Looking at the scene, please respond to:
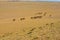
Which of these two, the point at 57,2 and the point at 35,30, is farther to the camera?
the point at 57,2

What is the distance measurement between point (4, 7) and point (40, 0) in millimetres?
242

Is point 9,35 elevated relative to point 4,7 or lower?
lower

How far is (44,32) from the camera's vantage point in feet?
2.13

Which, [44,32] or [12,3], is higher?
[12,3]

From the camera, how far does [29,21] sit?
0.68 meters

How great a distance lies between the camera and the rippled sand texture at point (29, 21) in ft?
2.06

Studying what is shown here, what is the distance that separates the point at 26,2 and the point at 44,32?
0.23 metres

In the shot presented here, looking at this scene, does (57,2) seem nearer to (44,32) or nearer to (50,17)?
(50,17)

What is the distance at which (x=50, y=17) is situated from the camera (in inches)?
28.5

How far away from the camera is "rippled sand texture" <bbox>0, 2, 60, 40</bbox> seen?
63 centimetres

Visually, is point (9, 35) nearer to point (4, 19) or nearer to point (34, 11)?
point (4, 19)

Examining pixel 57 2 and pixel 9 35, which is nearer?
pixel 9 35

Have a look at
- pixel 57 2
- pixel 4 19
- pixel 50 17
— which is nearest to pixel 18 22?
pixel 4 19

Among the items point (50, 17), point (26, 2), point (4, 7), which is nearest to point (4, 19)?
point (4, 7)
